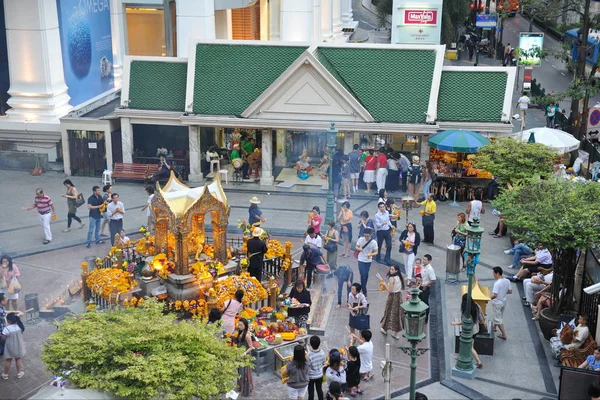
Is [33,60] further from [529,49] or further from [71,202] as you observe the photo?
[529,49]

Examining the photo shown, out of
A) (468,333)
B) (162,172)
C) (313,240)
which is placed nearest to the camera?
(468,333)

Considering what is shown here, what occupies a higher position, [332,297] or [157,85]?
[157,85]

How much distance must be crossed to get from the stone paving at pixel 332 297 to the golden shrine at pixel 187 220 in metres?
3.11

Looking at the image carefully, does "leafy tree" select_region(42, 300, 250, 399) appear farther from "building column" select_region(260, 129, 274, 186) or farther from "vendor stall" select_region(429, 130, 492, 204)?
"building column" select_region(260, 129, 274, 186)

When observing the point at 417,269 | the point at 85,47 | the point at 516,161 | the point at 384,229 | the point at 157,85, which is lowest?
the point at 417,269

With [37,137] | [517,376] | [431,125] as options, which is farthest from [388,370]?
[37,137]

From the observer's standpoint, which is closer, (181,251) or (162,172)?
(181,251)

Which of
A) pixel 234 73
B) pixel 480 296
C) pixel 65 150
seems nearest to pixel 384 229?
pixel 480 296

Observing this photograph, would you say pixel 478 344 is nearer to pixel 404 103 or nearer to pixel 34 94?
pixel 404 103

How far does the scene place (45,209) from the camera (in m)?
24.3

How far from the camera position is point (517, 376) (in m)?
17.5

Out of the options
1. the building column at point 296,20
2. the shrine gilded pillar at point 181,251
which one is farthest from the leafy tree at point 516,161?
the building column at point 296,20

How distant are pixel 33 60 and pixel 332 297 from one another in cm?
1842

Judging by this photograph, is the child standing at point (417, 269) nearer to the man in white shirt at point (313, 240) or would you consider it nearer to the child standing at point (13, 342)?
the man in white shirt at point (313, 240)
